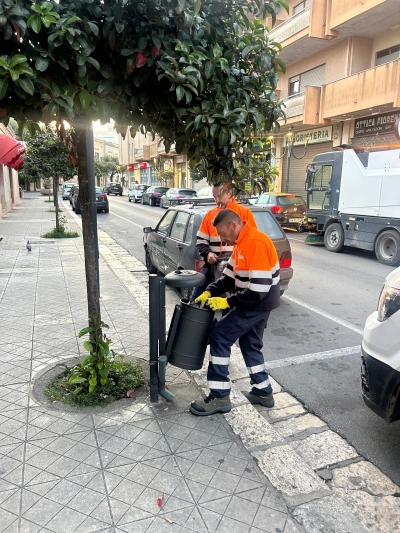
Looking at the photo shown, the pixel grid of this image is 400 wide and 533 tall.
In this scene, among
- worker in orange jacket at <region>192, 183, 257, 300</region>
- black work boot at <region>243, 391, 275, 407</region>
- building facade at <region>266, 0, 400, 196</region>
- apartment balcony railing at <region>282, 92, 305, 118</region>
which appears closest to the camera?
black work boot at <region>243, 391, 275, 407</region>

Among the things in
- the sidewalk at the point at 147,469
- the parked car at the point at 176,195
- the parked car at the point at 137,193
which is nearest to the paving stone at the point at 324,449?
the sidewalk at the point at 147,469

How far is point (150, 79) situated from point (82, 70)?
52 cm

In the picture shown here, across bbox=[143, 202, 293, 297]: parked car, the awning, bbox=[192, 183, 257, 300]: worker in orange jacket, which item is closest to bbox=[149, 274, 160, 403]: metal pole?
bbox=[192, 183, 257, 300]: worker in orange jacket

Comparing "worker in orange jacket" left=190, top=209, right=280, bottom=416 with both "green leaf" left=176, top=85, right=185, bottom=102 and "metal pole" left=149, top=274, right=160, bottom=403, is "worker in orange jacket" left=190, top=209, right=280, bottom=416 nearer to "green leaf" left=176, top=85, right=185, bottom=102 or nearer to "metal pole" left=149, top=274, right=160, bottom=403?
"metal pole" left=149, top=274, right=160, bottom=403

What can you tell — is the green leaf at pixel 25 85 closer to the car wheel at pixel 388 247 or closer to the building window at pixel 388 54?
the car wheel at pixel 388 247

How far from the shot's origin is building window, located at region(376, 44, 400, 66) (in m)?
16.1

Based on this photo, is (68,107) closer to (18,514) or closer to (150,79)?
(150,79)

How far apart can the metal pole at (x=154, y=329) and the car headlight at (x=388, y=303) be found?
1614mm

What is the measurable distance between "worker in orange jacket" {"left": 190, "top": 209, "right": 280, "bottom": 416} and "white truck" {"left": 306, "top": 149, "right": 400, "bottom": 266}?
7.82 metres

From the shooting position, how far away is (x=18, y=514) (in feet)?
7.25

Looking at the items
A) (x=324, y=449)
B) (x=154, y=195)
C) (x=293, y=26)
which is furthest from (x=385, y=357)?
(x=154, y=195)

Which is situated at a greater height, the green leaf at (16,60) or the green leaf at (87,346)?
the green leaf at (16,60)

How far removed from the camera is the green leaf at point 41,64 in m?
2.12

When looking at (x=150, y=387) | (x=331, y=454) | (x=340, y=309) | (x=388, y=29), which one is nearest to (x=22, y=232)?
(x=340, y=309)
